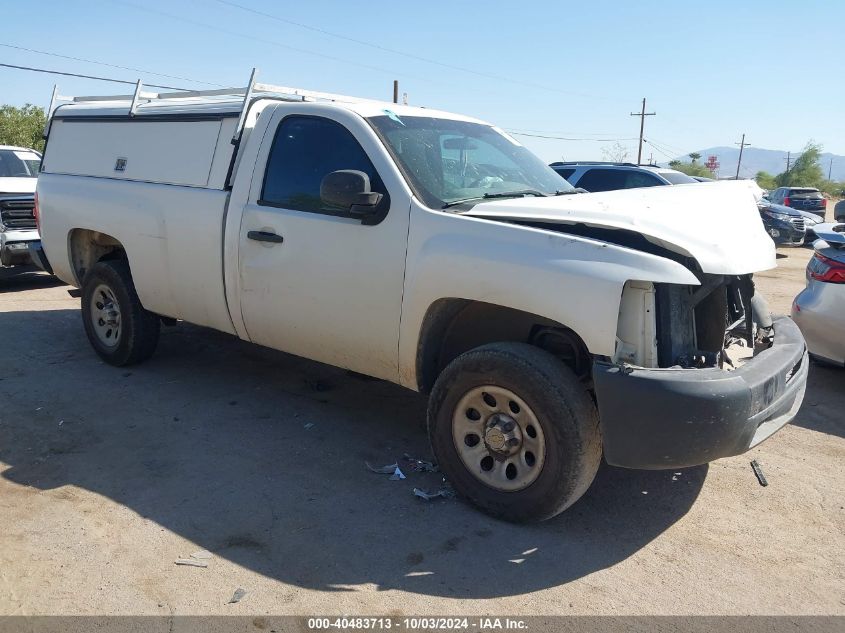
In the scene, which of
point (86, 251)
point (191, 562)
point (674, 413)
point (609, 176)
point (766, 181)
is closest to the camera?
point (674, 413)

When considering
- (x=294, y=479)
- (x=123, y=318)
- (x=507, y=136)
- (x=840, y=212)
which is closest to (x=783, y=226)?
(x=840, y=212)

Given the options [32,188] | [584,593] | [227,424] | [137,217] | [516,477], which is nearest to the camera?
[584,593]

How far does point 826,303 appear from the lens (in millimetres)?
5629

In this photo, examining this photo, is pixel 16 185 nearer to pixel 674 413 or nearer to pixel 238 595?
pixel 238 595

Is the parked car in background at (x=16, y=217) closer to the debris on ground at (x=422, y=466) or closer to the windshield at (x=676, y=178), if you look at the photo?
the debris on ground at (x=422, y=466)

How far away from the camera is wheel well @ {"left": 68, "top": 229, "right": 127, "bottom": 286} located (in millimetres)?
6266

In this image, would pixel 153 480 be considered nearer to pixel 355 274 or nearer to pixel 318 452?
pixel 318 452

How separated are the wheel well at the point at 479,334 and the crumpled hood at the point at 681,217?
532mm

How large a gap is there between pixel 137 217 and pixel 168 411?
1.51 m

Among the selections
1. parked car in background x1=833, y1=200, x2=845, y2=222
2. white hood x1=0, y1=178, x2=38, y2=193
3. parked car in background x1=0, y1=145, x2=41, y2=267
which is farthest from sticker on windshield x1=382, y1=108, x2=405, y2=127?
white hood x1=0, y1=178, x2=38, y2=193

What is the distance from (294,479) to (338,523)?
0.58 metres

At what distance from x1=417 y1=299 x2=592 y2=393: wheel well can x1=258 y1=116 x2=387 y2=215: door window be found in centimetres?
91

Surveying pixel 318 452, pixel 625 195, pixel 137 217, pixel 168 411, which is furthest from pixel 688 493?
pixel 137 217

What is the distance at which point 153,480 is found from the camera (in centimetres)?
412
